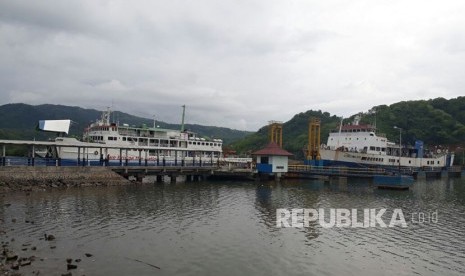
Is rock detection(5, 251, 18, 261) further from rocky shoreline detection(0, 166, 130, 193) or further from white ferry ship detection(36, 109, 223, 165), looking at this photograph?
white ferry ship detection(36, 109, 223, 165)

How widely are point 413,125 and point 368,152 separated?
200 feet

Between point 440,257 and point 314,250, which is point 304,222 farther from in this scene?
point 440,257

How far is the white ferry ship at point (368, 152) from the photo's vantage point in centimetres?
6688

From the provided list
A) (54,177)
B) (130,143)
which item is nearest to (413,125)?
(130,143)

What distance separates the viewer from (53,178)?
1469 inches

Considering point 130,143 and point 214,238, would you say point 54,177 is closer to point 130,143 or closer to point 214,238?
point 130,143

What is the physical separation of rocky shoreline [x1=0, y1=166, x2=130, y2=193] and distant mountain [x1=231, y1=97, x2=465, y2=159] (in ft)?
265

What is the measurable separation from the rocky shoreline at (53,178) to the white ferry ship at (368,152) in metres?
40.2

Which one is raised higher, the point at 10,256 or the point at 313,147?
the point at 313,147

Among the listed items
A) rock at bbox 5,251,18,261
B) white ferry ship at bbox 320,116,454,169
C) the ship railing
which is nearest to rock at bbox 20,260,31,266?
rock at bbox 5,251,18,261

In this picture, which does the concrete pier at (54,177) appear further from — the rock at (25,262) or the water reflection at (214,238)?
the rock at (25,262)

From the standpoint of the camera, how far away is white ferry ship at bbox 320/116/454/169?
66.9 metres

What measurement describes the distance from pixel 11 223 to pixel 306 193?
28255 millimetres

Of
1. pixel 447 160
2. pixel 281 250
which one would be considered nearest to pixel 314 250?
pixel 281 250
